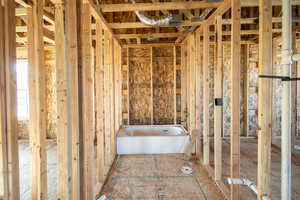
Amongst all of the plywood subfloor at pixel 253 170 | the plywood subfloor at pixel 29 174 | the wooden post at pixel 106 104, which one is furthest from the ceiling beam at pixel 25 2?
the plywood subfloor at pixel 253 170

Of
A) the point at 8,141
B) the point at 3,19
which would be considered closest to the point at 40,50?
the point at 3,19

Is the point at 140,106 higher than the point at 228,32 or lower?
lower

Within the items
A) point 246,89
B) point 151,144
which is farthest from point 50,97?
point 246,89

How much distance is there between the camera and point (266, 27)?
180cm

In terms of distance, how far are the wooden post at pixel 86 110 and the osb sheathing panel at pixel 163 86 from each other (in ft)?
12.2

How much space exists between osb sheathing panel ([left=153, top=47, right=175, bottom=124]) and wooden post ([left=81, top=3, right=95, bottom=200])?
373 cm

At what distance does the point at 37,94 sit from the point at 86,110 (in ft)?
1.99

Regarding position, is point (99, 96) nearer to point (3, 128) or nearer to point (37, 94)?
point (37, 94)

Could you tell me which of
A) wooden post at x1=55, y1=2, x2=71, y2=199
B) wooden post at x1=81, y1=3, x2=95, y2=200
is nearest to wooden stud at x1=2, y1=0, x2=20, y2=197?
wooden post at x1=55, y1=2, x2=71, y2=199

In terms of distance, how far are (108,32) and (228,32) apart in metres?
2.69

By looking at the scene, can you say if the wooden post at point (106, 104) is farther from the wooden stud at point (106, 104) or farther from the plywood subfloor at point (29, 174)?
the plywood subfloor at point (29, 174)

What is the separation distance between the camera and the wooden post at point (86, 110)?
2203mm

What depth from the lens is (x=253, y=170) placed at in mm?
3641

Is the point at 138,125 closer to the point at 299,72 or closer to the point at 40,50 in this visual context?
the point at 40,50
